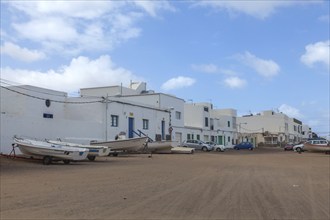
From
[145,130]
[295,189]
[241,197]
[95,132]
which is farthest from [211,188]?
[145,130]

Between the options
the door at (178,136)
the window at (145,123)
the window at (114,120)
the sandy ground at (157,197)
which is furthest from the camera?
the door at (178,136)

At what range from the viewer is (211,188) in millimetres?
15070

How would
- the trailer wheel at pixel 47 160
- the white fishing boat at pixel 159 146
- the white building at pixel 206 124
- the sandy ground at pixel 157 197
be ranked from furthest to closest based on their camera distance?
1. the white building at pixel 206 124
2. the white fishing boat at pixel 159 146
3. the trailer wheel at pixel 47 160
4. the sandy ground at pixel 157 197

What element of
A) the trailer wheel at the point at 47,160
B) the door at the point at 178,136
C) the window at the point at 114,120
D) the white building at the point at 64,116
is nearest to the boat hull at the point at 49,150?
the trailer wheel at the point at 47,160

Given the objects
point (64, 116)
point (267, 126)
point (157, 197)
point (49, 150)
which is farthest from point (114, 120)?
point (267, 126)

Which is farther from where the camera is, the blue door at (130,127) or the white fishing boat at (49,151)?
the blue door at (130,127)

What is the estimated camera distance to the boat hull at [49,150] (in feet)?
81.2

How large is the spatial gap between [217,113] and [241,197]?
77.8 meters

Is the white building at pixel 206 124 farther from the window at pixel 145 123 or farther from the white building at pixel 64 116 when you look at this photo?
the white building at pixel 64 116

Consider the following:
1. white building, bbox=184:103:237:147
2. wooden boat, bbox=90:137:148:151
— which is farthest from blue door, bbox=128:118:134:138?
white building, bbox=184:103:237:147

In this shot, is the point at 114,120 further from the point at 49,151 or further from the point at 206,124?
the point at 206,124

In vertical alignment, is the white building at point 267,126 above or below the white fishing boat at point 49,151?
above

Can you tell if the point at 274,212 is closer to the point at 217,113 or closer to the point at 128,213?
the point at 128,213

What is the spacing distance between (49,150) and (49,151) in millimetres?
57
